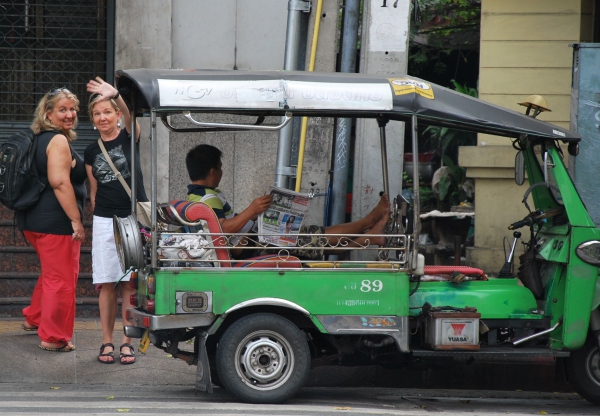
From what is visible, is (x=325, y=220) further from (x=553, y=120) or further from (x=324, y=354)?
(x=553, y=120)

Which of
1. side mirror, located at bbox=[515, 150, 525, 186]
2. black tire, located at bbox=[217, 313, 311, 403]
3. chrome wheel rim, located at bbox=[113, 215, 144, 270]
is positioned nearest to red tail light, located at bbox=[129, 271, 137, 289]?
chrome wheel rim, located at bbox=[113, 215, 144, 270]

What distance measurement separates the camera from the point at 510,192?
952 centimetres

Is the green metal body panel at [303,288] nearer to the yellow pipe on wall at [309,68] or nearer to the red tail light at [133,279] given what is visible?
the red tail light at [133,279]

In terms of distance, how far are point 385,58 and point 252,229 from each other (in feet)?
7.35

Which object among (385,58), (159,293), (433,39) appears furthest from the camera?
(433,39)

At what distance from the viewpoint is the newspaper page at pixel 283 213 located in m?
6.33

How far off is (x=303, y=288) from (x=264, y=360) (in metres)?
0.54

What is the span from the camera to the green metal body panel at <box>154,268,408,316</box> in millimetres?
5777

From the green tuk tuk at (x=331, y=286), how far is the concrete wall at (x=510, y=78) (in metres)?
3.15

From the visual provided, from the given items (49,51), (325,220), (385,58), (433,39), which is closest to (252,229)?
(325,220)

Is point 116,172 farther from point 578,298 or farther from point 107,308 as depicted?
point 578,298

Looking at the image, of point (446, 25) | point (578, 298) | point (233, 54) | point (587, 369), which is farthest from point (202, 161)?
point (446, 25)

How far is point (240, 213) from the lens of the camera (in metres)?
6.32

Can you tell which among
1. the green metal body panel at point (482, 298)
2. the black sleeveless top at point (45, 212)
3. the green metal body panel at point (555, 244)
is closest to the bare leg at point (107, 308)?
the black sleeveless top at point (45, 212)
